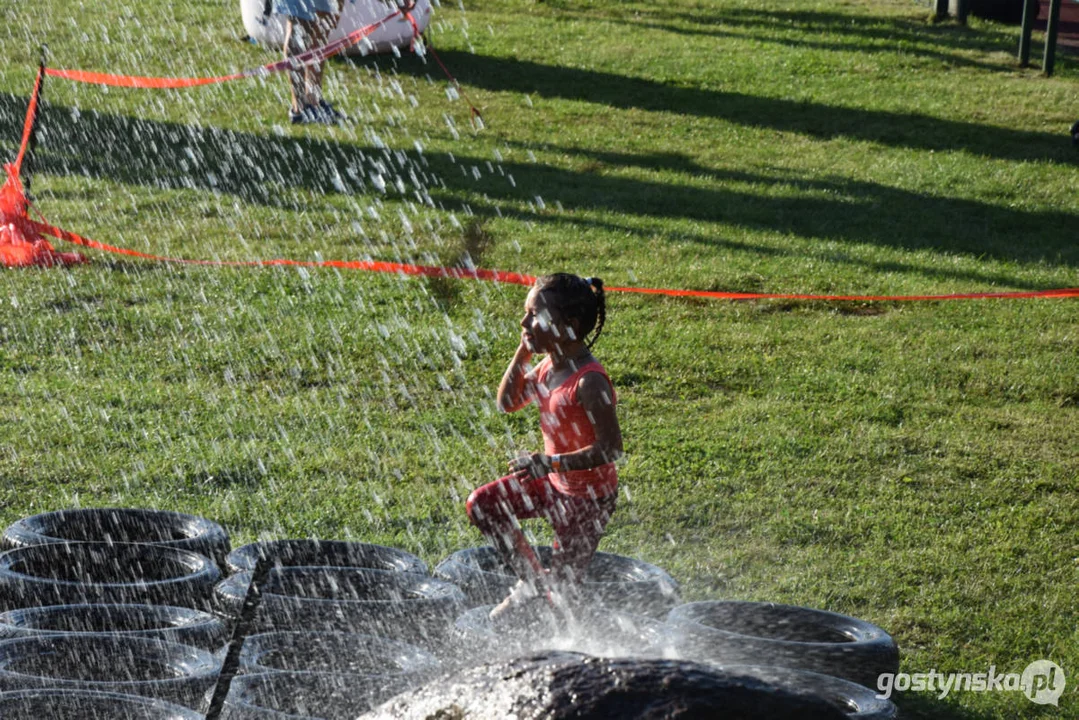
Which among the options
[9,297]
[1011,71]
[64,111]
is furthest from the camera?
[1011,71]

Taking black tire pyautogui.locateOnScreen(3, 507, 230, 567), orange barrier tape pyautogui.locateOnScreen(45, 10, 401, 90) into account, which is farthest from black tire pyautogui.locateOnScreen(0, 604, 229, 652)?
orange barrier tape pyautogui.locateOnScreen(45, 10, 401, 90)

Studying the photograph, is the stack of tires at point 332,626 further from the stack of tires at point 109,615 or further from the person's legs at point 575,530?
the person's legs at point 575,530

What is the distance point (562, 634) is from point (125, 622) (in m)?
1.49

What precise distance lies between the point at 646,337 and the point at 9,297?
15.5 feet

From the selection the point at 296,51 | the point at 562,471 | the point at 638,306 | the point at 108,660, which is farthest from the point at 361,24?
the point at 108,660

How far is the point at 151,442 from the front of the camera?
7227 mm

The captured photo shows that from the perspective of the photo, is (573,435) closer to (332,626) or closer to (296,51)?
(332,626)

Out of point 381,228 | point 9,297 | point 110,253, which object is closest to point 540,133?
point 381,228

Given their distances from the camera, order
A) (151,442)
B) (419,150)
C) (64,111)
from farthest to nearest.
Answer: (64,111)
(419,150)
(151,442)

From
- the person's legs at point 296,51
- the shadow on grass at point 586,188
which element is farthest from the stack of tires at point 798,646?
the person's legs at point 296,51

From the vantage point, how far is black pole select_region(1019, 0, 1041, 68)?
54.6ft

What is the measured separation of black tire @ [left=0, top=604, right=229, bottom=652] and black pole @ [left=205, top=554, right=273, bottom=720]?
0.11 m

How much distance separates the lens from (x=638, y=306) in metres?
10.2

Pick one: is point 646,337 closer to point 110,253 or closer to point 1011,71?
point 110,253
